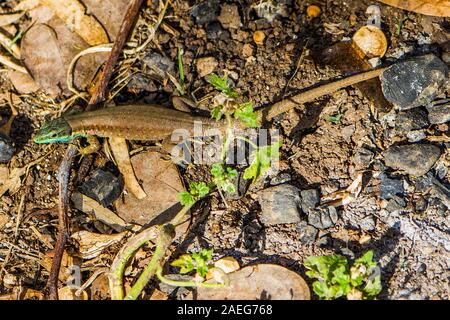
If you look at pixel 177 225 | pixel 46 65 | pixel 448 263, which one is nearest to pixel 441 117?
pixel 448 263

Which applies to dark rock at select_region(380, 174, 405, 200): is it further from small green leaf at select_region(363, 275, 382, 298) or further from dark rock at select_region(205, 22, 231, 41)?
dark rock at select_region(205, 22, 231, 41)

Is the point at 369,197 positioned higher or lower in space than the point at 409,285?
higher

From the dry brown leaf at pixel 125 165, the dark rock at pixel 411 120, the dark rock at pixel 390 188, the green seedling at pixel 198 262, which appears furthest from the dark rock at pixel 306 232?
the dry brown leaf at pixel 125 165

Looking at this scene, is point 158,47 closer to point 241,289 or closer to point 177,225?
point 177,225

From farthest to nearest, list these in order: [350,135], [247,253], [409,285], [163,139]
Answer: [163,139], [350,135], [247,253], [409,285]

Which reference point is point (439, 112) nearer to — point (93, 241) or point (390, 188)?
point (390, 188)

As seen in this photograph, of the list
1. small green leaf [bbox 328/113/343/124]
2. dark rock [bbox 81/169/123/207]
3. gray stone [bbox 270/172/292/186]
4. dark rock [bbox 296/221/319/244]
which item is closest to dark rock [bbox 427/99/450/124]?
small green leaf [bbox 328/113/343/124]
